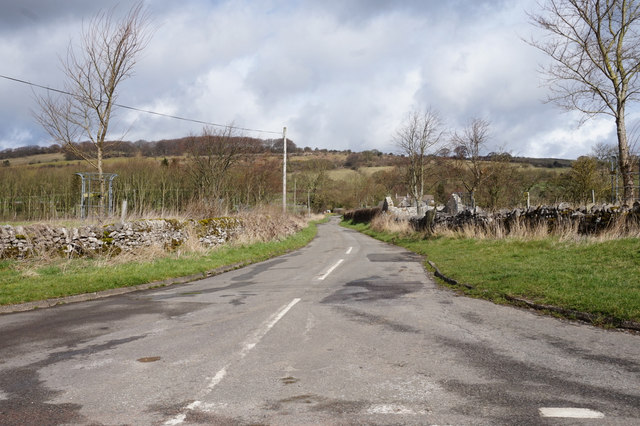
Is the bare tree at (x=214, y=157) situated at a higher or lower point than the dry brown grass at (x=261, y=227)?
higher

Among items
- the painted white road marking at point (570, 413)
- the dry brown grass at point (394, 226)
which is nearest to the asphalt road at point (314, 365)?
the painted white road marking at point (570, 413)

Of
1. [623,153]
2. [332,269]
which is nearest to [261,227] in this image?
[332,269]

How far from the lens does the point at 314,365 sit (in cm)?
→ 477

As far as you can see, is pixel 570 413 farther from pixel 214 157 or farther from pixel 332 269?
pixel 214 157

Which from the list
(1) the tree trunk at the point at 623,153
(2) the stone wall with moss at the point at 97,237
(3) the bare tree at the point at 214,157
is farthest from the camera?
(3) the bare tree at the point at 214,157

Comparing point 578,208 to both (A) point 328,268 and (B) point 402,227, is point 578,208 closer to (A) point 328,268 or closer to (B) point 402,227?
(A) point 328,268

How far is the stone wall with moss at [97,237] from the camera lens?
41.5 feet

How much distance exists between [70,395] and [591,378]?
490 centimetres

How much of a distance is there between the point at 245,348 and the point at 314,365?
1.11 metres

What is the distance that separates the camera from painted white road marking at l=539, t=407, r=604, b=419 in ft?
11.1

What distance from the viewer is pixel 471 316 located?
7.19m

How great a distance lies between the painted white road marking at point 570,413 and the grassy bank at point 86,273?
30.3 ft

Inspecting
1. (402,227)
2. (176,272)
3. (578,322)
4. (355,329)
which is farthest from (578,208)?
(402,227)

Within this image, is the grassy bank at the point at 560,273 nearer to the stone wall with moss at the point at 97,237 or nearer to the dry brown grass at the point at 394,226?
the stone wall with moss at the point at 97,237
